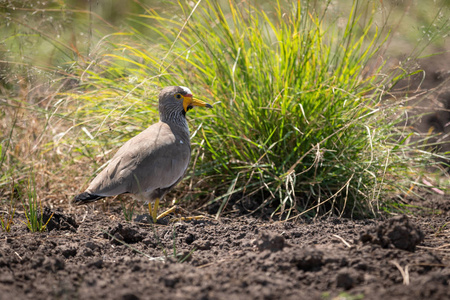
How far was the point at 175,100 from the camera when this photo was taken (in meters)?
3.68

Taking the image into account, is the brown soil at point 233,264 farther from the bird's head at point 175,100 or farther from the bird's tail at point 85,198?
the bird's head at point 175,100

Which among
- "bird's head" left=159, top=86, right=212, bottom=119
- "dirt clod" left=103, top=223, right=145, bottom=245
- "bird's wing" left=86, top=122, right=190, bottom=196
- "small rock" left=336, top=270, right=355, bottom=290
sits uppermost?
"bird's head" left=159, top=86, right=212, bottom=119

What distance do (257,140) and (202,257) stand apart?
1463 mm

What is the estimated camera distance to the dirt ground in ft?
6.16

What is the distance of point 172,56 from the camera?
410cm

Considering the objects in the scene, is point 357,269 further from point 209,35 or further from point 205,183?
point 209,35

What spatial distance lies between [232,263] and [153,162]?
1.32m

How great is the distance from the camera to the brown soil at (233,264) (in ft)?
6.15

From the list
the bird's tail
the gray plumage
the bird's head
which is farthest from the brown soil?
the bird's head

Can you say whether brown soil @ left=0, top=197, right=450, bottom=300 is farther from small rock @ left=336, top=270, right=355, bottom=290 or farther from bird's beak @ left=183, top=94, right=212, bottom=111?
bird's beak @ left=183, top=94, right=212, bottom=111

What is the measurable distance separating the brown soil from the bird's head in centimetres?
108

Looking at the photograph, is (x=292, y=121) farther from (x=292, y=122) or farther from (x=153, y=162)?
(x=153, y=162)

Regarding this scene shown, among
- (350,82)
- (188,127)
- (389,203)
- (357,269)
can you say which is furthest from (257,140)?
(357,269)

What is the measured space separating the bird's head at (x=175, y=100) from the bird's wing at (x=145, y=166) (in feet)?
0.69
